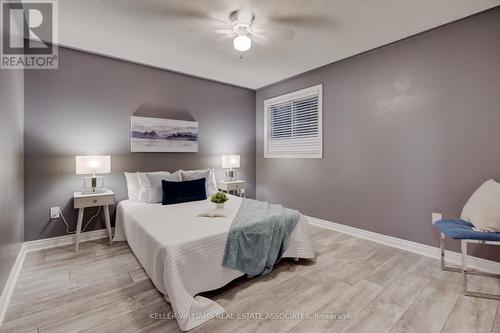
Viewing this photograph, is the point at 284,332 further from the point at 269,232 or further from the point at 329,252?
the point at 329,252

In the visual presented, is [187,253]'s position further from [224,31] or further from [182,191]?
[224,31]

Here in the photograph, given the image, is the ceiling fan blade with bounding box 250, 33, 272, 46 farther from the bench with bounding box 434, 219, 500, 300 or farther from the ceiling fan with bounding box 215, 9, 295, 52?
the bench with bounding box 434, 219, 500, 300

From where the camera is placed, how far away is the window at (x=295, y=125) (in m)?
3.89

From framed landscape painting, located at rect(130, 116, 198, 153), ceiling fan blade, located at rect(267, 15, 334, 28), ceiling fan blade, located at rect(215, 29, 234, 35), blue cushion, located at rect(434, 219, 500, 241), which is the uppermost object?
ceiling fan blade, located at rect(267, 15, 334, 28)

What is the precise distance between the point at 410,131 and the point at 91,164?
13.0 ft

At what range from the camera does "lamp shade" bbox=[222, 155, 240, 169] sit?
4.31m

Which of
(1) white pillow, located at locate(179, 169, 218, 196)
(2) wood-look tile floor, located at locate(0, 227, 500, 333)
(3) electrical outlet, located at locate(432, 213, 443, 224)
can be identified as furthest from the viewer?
(1) white pillow, located at locate(179, 169, 218, 196)

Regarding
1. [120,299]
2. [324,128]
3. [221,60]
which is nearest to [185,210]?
[120,299]

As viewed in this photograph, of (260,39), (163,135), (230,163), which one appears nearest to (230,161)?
(230,163)

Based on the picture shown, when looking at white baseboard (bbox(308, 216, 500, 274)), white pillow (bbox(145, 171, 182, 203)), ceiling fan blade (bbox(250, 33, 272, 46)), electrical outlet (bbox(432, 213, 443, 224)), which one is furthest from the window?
white pillow (bbox(145, 171, 182, 203))

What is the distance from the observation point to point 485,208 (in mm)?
2025

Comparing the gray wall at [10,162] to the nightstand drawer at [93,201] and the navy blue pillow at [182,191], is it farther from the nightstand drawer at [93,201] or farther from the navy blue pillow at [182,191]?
the navy blue pillow at [182,191]

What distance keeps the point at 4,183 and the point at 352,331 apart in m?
2.83

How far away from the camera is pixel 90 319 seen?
1663mm
